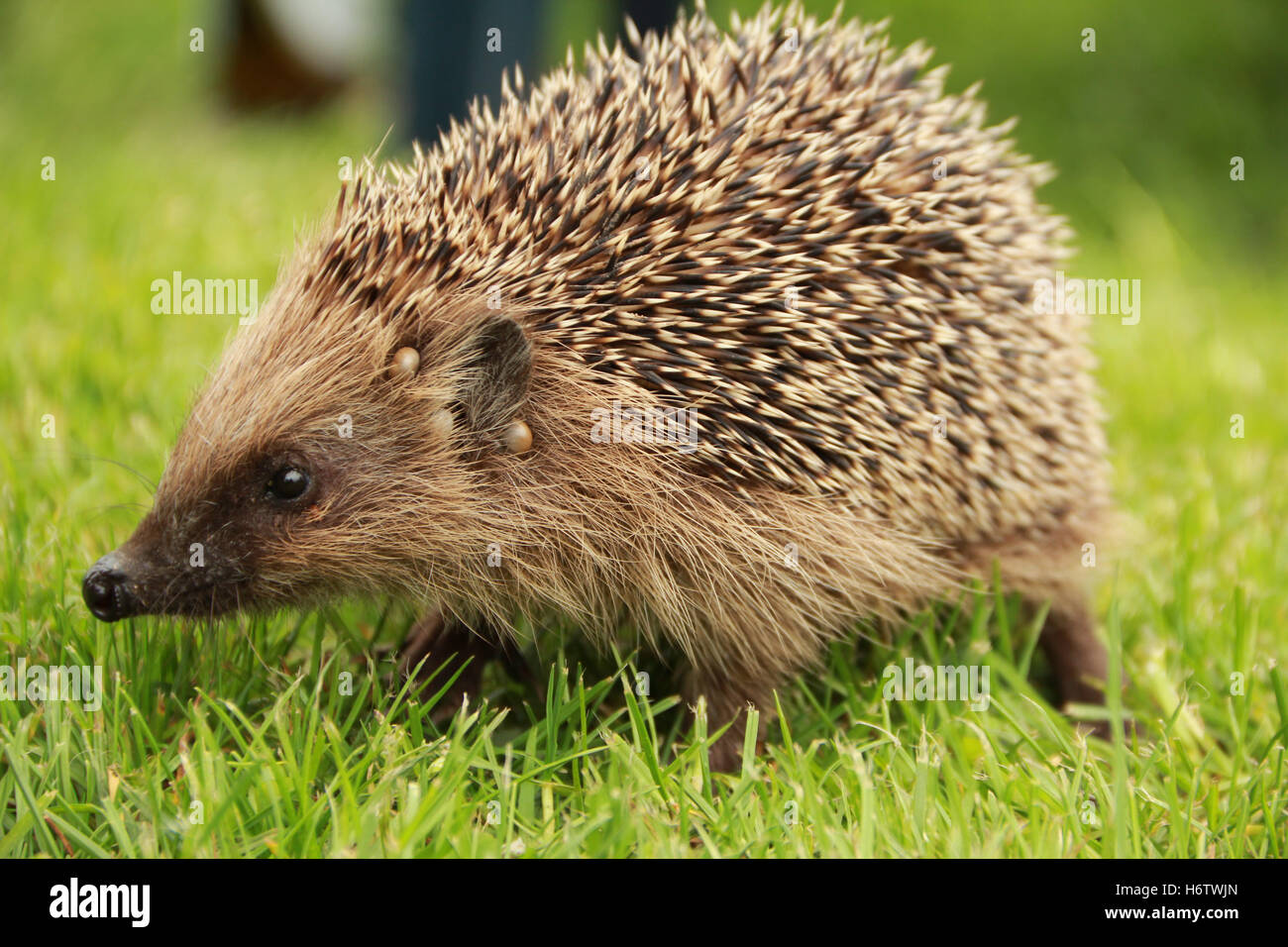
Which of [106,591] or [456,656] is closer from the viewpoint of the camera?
[106,591]

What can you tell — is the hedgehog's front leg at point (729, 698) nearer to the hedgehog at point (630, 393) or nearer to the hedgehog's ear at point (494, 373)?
the hedgehog at point (630, 393)

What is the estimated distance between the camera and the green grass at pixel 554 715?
10.7 ft

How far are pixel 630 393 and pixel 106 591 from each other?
164cm

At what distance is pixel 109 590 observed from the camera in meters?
3.58

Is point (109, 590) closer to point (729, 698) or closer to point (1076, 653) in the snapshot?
point (729, 698)

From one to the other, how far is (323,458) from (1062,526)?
2691 mm

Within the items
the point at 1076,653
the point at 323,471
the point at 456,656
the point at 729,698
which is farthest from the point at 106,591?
the point at 1076,653

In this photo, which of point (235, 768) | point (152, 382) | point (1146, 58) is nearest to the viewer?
point (235, 768)

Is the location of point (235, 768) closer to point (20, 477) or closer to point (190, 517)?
point (190, 517)

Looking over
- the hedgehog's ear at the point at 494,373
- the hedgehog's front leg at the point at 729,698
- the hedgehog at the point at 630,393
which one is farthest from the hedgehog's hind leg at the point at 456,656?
the hedgehog's ear at the point at 494,373

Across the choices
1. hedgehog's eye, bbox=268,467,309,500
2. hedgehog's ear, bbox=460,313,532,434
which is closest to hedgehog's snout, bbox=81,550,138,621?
hedgehog's eye, bbox=268,467,309,500

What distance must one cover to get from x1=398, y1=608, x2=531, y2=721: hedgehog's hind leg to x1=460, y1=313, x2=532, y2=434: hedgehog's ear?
0.74 meters

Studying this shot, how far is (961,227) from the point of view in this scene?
4.23m
